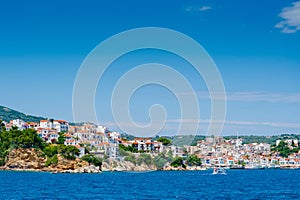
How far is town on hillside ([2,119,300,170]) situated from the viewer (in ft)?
270

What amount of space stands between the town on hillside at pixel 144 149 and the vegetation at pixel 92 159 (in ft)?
6.09

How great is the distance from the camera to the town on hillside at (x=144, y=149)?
82438 mm

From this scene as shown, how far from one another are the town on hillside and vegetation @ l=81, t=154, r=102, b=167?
1.86 m

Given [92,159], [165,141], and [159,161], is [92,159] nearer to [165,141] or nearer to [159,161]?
[159,161]

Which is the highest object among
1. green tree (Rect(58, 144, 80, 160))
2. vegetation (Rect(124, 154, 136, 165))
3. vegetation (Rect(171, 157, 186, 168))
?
green tree (Rect(58, 144, 80, 160))

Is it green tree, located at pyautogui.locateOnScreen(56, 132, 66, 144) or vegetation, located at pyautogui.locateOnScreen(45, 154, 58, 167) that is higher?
green tree, located at pyautogui.locateOnScreen(56, 132, 66, 144)

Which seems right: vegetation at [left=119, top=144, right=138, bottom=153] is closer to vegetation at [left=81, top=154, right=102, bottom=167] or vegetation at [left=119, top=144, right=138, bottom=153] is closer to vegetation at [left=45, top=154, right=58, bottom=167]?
vegetation at [left=81, top=154, right=102, bottom=167]

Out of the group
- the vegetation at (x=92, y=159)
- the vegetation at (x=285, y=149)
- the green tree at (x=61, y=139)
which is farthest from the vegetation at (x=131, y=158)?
the vegetation at (x=285, y=149)

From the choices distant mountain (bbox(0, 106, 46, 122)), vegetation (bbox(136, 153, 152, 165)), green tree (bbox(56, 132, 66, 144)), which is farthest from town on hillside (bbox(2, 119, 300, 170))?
distant mountain (bbox(0, 106, 46, 122))

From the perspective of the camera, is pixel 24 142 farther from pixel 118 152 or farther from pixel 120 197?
pixel 120 197

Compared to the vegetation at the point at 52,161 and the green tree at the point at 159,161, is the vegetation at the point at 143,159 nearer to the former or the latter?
the green tree at the point at 159,161

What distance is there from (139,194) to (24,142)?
38.1m

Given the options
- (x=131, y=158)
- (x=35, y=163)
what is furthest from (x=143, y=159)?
(x=35, y=163)

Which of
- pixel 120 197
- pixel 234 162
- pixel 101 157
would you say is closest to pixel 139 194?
pixel 120 197
